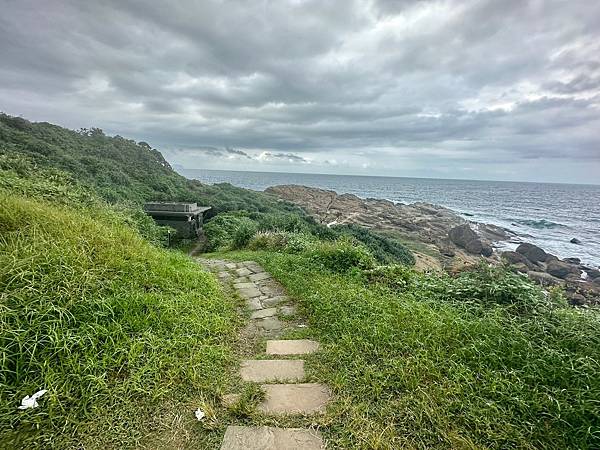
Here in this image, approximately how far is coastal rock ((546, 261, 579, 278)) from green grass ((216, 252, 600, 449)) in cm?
1725

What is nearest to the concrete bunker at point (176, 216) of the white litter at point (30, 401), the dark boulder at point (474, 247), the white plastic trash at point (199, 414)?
the white litter at point (30, 401)

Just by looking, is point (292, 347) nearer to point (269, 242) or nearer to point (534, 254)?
point (269, 242)

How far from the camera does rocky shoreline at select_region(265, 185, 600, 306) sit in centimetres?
1495

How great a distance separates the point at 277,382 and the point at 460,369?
55.8 inches

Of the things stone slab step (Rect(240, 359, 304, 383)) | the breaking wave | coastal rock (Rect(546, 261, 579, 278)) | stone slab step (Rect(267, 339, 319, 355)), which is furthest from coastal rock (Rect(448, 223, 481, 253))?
stone slab step (Rect(240, 359, 304, 383))

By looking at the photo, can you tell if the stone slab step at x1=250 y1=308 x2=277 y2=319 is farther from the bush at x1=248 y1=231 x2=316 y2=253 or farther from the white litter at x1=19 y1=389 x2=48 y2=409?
the bush at x1=248 y1=231 x2=316 y2=253

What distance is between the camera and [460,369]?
7.33 ft

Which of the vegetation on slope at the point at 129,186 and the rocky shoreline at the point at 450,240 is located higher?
the vegetation on slope at the point at 129,186

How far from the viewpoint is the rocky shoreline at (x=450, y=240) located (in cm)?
1495

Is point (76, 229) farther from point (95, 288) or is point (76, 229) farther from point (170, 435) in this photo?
point (170, 435)

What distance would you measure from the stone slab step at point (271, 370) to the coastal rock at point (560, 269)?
1987 cm

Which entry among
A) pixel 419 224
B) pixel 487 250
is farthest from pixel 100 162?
pixel 487 250

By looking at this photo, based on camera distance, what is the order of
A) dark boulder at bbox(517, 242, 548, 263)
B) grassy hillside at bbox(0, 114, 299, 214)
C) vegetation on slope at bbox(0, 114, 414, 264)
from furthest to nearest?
dark boulder at bbox(517, 242, 548, 263), grassy hillside at bbox(0, 114, 299, 214), vegetation on slope at bbox(0, 114, 414, 264)

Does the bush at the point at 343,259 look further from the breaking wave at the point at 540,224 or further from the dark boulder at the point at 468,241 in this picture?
the breaking wave at the point at 540,224
